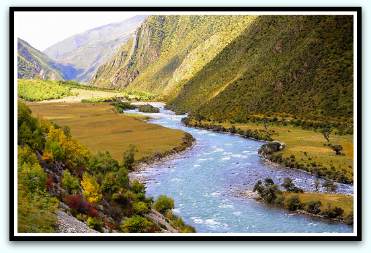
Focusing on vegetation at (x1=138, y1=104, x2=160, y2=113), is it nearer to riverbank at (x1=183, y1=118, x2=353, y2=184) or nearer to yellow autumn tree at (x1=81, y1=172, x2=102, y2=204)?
riverbank at (x1=183, y1=118, x2=353, y2=184)

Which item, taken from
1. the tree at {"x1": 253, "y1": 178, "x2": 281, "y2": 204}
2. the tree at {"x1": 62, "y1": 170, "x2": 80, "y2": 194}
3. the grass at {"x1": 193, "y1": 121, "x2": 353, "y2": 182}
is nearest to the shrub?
the tree at {"x1": 253, "y1": 178, "x2": 281, "y2": 204}

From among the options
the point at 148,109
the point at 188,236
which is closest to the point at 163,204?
the point at 188,236

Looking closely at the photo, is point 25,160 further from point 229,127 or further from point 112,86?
point 229,127

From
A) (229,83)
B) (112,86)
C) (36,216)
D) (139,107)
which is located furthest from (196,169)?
(229,83)

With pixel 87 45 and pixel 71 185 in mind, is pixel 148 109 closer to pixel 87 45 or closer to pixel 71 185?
pixel 87 45

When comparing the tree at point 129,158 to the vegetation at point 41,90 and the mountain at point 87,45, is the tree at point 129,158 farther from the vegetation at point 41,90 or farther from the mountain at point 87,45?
the mountain at point 87,45

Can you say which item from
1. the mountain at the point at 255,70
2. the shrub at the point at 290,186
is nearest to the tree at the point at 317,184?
the shrub at the point at 290,186
